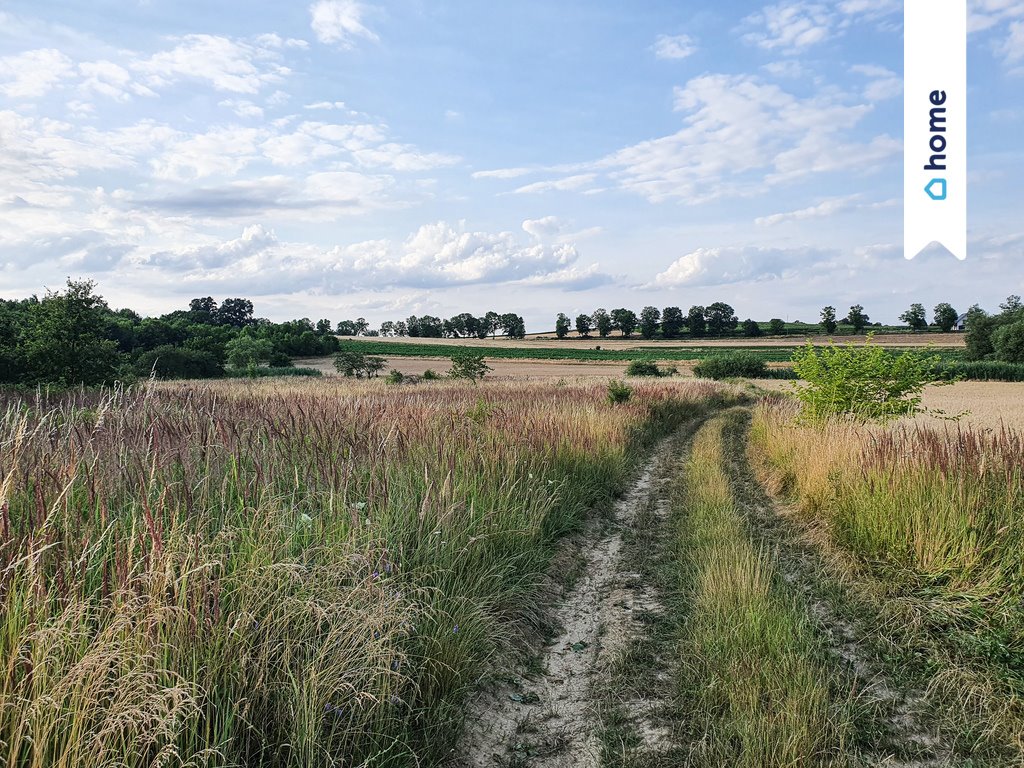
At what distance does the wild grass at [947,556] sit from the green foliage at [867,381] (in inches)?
203

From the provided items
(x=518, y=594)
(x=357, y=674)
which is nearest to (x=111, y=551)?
(x=357, y=674)

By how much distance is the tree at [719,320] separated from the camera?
121375 mm

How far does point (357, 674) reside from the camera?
10.5 feet

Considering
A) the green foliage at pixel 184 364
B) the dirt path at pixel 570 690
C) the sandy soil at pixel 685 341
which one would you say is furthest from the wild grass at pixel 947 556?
the sandy soil at pixel 685 341

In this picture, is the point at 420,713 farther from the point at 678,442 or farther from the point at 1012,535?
the point at 678,442

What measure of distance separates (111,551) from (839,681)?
492 cm

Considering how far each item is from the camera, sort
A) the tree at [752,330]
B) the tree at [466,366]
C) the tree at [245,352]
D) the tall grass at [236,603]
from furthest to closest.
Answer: the tree at [752,330] < the tree at [245,352] < the tree at [466,366] < the tall grass at [236,603]

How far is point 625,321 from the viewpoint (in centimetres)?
13612

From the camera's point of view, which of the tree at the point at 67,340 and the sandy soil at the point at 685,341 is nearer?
the tree at the point at 67,340

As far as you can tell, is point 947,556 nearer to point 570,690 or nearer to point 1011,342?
point 570,690

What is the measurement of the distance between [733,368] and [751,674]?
62865mm

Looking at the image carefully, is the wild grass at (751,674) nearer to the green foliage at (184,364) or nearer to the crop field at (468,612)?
the crop field at (468,612)

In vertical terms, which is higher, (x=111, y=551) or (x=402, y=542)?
(x=111, y=551)

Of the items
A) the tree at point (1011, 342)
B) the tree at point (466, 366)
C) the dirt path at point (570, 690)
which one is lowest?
the dirt path at point (570, 690)
